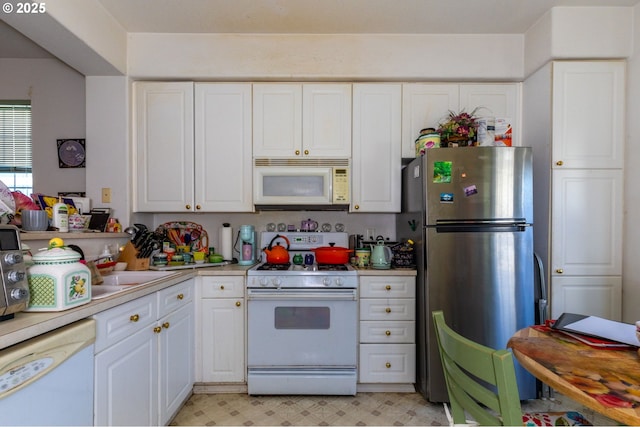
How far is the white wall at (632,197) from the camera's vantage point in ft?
6.49

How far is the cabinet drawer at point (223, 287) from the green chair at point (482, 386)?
4.87 feet

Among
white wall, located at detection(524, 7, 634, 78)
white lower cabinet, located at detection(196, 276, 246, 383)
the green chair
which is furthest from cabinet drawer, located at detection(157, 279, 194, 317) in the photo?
white wall, located at detection(524, 7, 634, 78)

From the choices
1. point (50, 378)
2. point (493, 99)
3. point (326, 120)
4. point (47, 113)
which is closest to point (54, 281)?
point (50, 378)

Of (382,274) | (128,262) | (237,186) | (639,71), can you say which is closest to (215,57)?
(237,186)

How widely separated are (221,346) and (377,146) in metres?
1.91

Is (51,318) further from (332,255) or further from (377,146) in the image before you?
(377,146)

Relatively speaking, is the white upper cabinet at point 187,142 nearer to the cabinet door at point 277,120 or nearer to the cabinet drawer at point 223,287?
the cabinet door at point 277,120

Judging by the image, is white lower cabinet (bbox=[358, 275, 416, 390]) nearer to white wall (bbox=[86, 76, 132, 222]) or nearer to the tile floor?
the tile floor

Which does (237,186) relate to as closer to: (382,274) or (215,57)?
(215,57)

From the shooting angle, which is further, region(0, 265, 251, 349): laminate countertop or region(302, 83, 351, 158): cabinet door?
region(302, 83, 351, 158): cabinet door

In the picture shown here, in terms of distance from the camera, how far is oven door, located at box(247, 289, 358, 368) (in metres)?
2.06

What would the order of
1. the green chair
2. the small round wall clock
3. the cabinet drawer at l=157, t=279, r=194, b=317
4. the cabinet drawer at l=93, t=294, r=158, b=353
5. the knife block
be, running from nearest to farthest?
1. the green chair
2. the cabinet drawer at l=93, t=294, r=158, b=353
3. the cabinet drawer at l=157, t=279, r=194, b=317
4. the knife block
5. the small round wall clock

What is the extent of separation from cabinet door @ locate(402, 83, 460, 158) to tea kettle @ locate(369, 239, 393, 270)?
77cm

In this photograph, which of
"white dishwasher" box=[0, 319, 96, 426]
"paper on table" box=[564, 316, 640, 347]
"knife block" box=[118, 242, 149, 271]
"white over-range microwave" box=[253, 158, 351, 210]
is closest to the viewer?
"white dishwasher" box=[0, 319, 96, 426]
